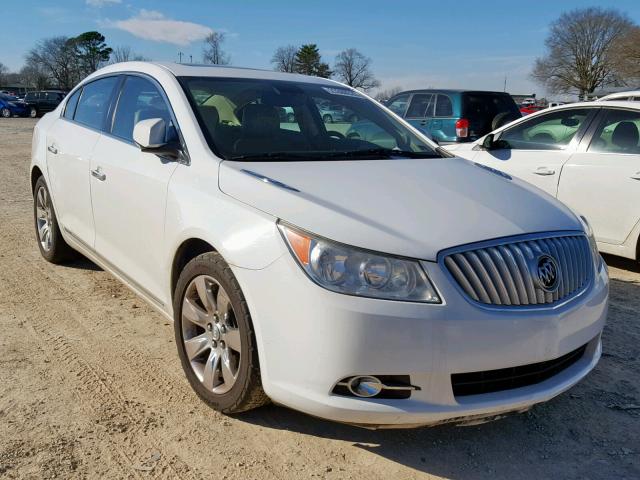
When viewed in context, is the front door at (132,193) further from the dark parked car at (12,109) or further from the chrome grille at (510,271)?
the dark parked car at (12,109)

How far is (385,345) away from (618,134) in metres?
4.35

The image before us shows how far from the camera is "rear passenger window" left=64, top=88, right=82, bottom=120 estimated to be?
4.75 meters

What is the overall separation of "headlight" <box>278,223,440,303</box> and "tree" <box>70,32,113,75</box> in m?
99.0

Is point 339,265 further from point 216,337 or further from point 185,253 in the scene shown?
point 185,253

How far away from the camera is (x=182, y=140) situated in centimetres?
309

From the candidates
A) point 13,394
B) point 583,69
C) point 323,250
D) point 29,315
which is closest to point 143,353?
point 13,394

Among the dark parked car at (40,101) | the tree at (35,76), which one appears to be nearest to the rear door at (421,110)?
the dark parked car at (40,101)

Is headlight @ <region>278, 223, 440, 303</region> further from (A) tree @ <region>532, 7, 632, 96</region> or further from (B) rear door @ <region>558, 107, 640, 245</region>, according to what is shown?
(A) tree @ <region>532, 7, 632, 96</region>

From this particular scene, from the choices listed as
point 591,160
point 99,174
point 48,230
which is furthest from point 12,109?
point 591,160

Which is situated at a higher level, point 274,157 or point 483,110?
point 483,110

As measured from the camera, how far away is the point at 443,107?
34.8ft

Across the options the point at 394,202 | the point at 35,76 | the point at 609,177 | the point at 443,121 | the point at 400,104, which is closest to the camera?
the point at 394,202

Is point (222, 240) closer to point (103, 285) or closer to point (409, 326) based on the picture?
point (409, 326)

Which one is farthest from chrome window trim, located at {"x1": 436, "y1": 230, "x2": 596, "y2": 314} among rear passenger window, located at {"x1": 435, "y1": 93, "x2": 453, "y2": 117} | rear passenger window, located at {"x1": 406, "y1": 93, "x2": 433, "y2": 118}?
rear passenger window, located at {"x1": 406, "y1": 93, "x2": 433, "y2": 118}
